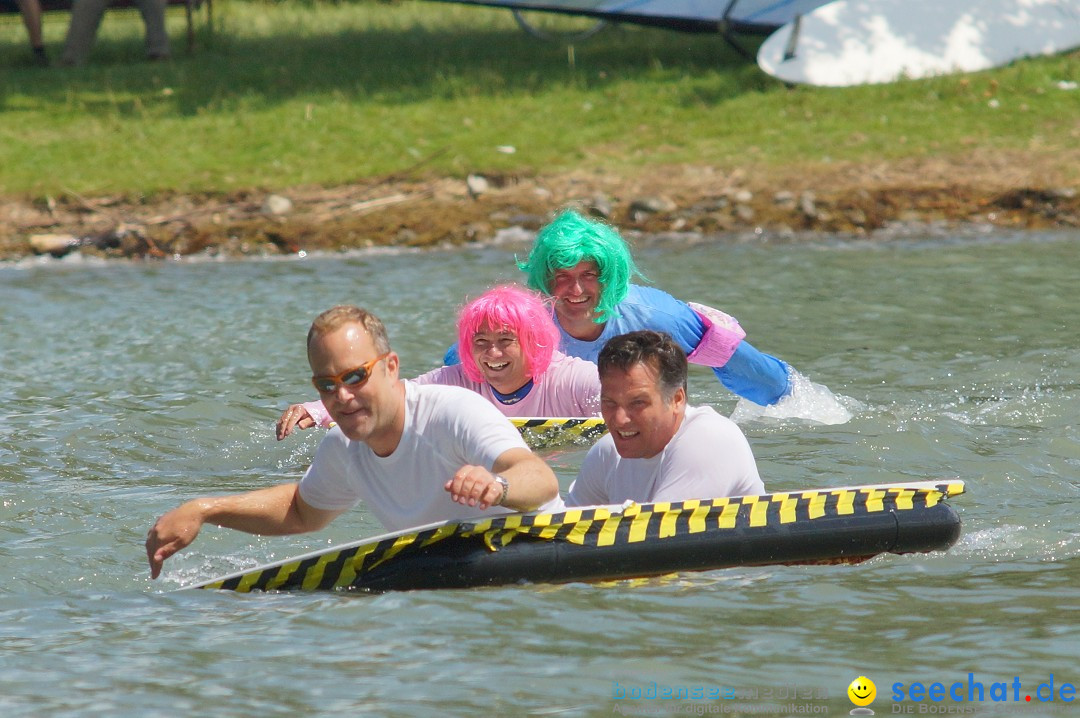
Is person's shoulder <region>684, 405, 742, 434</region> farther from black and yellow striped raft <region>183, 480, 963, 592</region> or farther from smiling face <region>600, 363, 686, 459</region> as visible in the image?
black and yellow striped raft <region>183, 480, 963, 592</region>

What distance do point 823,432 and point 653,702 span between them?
4348 mm

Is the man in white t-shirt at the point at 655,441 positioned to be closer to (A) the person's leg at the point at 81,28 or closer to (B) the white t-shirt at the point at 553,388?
(B) the white t-shirt at the point at 553,388

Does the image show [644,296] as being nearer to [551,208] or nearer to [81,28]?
[551,208]

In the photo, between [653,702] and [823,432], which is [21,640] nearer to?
[653,702]

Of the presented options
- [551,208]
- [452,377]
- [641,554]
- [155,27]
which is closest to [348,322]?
[641,554]

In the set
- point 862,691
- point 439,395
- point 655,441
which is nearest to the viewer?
point 862,691

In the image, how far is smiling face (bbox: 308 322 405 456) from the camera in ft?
16.4

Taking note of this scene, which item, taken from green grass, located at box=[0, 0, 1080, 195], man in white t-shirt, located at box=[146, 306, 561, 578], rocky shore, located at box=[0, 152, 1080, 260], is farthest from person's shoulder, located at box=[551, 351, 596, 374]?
green grass, located at box=[0, 0, 1080, 195]

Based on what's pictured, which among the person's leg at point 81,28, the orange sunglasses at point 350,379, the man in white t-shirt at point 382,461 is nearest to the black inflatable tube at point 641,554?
the man in white t-shirt at point 382,461

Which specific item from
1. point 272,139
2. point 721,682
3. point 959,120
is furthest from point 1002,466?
point 272,139

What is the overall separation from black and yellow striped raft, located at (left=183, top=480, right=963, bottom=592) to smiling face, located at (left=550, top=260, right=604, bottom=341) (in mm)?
2340

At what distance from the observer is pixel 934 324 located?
1151 cm

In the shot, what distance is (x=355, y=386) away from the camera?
5023mm

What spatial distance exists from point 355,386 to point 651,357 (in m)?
1.04
